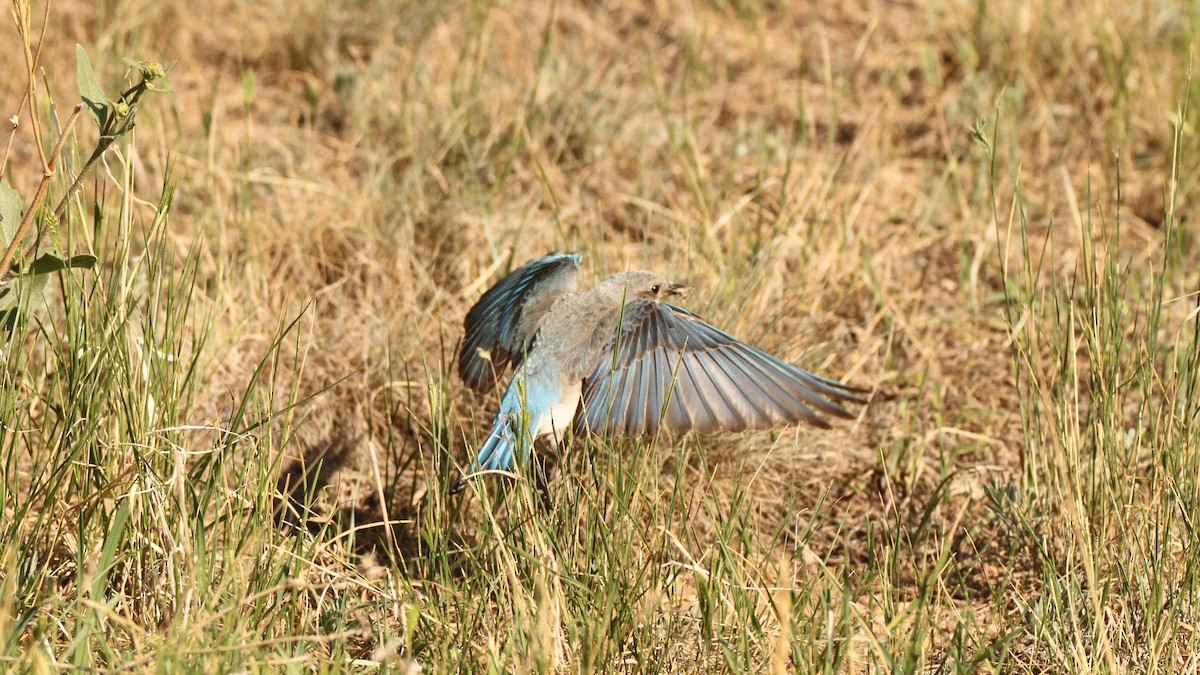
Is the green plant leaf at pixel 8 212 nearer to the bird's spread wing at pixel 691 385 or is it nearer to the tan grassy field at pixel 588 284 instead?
the tan grassy field at pixel 588 284

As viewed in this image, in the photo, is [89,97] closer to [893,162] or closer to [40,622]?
[40,622]

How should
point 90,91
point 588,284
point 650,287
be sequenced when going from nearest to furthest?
point 90,91 → point 650,287 → point 588,284

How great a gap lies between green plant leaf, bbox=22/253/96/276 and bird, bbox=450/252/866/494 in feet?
2.97

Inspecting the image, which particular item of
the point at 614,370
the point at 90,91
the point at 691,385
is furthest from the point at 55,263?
the point at 691,385

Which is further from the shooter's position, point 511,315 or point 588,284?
point 588,284

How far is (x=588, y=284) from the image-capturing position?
441 centimetres

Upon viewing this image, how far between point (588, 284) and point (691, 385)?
1.01m

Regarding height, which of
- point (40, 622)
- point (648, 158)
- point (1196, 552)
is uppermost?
point (648, 158)

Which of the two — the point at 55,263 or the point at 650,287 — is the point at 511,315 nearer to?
the point at 650,287

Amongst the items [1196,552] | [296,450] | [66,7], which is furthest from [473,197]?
[1196,552]

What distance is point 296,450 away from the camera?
4.06 metres

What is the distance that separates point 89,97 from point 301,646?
1174mm

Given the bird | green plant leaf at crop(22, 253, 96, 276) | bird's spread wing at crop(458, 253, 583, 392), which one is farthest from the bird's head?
green plant leaf at crop(22, 253, 96, 276)

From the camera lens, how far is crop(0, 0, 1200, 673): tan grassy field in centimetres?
289
